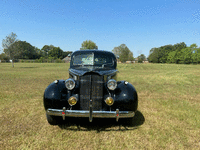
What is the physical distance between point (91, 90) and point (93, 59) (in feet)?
5.01

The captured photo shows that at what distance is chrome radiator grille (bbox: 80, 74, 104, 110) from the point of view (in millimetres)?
2977

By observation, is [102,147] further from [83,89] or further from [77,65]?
[77,65]

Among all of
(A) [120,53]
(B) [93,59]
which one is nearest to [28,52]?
(A) [120,53]

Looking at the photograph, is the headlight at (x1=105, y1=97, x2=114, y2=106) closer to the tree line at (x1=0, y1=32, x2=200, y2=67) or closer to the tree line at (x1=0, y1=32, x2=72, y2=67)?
the tree line at (x1=0, y1=32, x2=200, y2=67)

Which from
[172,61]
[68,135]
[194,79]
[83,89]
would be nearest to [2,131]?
[68,135]

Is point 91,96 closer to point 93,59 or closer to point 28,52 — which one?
point 93,59

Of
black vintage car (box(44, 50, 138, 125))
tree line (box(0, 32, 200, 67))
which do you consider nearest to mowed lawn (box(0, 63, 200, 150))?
black vintage car (box(44, 50, 138, 125))

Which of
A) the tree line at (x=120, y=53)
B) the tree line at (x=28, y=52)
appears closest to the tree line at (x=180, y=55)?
the tree line at (x=120, y=53)

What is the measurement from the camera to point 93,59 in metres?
4.25

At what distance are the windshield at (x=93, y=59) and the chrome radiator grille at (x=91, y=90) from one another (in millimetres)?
1239

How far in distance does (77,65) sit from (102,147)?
8.53 feet

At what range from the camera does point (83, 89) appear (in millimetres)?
3004

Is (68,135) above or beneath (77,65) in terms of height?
beneath

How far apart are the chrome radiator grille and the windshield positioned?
124 centimetres
